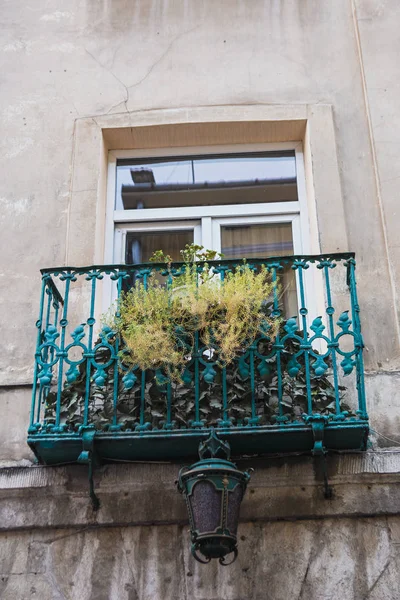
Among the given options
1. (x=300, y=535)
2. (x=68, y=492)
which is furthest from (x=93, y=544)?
(x=300, y=535)

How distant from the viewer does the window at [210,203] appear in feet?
23.5

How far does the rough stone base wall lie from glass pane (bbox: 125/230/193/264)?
Result: 2.36 m

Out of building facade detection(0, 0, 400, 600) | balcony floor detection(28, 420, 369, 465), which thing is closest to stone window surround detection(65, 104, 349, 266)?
building facade detection(0, 0, 400, 600)

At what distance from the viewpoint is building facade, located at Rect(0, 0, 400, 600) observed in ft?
17.9

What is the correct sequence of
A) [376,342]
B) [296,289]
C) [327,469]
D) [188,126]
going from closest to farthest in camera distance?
1. [327,469]
2. [376,342]
3. [296,289]
4. [188,126]

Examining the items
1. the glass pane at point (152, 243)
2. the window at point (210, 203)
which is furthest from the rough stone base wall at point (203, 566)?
the glass pane at point (152, 243)

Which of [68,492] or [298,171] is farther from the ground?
[298,171]

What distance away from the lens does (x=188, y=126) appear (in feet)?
24.1

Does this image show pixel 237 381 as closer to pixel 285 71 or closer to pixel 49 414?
pixel 49 414

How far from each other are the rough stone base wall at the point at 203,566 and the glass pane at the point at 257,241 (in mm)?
2202

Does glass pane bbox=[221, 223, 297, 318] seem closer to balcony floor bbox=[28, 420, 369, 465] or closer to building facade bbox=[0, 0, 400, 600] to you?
building facade bbox=[0, 0, 400, 600]

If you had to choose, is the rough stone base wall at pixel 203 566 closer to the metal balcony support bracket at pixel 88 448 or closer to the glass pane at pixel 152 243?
the metal balcony support bracket at pixel 88 448

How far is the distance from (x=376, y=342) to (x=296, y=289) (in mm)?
820

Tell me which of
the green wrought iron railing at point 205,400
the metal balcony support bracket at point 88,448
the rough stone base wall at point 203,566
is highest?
the green wrought iron railing at point 205,400
